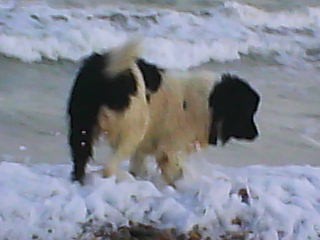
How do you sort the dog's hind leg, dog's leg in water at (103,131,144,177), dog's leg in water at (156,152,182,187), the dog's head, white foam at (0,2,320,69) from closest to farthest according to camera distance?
1. the dog's hind leg
2. dog's leg in water at (103,131,144,177)
3. dog's leg in water at (156,152,182,187)
4. the dog's head
5. white foam at (0,2,320,69)

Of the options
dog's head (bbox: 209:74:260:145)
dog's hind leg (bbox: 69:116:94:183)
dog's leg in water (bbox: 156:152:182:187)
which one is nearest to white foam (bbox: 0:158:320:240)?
dog's hind leg (bbox: 69:116:94:183)

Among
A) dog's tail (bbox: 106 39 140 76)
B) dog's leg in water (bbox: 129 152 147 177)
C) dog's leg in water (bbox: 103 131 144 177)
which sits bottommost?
dog's leg in water (bbox: 129 152 147 177)

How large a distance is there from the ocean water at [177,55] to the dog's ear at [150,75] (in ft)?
5.46

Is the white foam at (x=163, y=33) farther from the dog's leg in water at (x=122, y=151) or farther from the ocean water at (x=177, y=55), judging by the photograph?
the dog's leg in water at (x=122, y=151)

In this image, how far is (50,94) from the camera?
11703mm

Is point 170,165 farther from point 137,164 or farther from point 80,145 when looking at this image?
point 80,145

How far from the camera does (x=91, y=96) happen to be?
5938mm

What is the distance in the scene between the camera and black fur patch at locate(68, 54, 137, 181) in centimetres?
593

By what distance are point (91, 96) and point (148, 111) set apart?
58cm

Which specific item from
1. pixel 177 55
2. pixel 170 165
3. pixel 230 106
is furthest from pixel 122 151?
pixel 177 55

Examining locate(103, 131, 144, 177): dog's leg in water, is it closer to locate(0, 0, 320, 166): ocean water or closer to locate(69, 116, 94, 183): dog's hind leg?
locate(69, 116, 94, 183): dog's hind leg

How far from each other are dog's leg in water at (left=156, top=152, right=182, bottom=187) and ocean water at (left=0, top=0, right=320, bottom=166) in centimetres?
140

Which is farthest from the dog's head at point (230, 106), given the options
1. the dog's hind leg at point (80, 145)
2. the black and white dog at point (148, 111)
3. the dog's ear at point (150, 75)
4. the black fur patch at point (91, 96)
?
the dog's hind leg at point (80, 145)

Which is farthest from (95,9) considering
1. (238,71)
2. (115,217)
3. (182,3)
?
(115,217)
